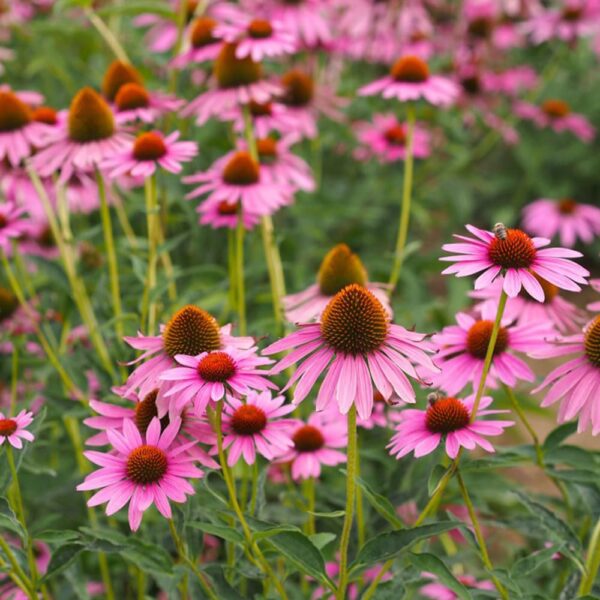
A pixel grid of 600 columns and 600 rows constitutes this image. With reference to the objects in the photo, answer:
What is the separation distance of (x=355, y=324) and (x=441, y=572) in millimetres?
322

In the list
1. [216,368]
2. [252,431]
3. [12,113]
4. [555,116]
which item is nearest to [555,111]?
[555,116]

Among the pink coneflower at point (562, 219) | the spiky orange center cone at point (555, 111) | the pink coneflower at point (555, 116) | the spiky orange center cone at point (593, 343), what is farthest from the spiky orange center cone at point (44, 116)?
the spiky orange center cone at point (555, 111)

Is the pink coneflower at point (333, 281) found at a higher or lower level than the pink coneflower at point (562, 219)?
higher

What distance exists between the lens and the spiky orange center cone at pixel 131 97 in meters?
1.82

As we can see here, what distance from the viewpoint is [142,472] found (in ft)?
3.52

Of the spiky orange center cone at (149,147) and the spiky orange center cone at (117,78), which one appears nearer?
the spiky orange center cone at (149,147)

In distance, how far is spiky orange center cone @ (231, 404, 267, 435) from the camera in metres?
1.18

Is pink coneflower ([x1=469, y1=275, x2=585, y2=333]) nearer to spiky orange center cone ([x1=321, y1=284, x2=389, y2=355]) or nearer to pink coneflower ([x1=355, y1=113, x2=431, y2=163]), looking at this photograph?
spiky orange center cone ([x1=321, y1=284, x2=389, y2=355])

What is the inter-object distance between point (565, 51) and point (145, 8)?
243 centimetres

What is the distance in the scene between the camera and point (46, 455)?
7.04 feet

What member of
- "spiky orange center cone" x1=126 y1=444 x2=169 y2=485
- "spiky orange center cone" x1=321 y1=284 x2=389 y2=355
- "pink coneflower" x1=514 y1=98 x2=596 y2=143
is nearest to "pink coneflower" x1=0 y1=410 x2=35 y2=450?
"spiky orange center cone" x1=126 y1=444 x2=169 y2=485

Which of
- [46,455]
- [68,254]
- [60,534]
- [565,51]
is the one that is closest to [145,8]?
[68,254]

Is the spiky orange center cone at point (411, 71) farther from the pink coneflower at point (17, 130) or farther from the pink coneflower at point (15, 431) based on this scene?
the pink coneflower at point (15, 431)

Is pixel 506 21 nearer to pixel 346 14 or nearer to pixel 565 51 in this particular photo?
pixel 565 51
